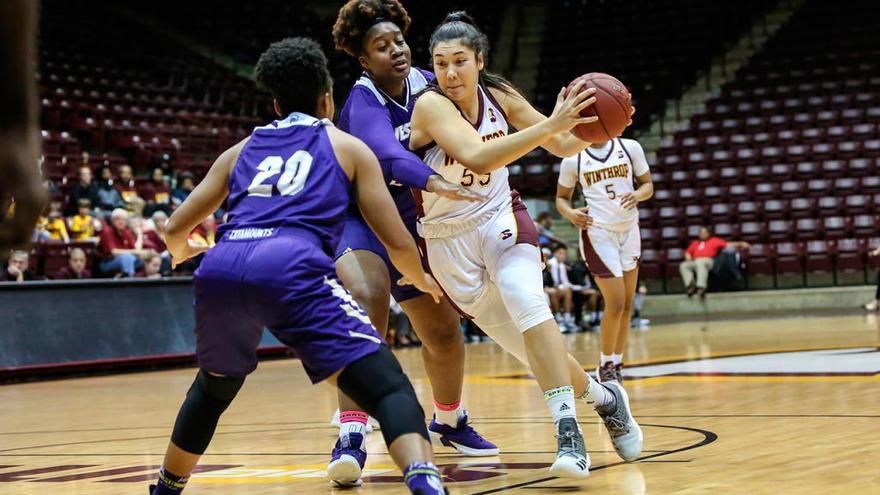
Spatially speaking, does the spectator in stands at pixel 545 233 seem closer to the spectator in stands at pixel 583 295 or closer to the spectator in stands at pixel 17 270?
the spectator in stands at pixel 583 295

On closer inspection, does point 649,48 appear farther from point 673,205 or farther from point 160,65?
point 160,65

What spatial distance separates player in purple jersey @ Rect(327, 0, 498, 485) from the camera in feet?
15.3

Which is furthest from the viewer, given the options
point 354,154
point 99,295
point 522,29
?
point 522,29

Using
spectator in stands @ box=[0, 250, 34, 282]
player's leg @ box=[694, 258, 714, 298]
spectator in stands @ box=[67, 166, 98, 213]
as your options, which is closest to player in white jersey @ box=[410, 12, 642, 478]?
spectator in stands @ box=[0, 250, 34, 282]

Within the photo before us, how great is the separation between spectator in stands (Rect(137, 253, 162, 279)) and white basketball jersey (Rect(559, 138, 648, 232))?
5.91m

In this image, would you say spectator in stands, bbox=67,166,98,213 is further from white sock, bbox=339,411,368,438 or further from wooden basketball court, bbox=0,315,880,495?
white sock, bbox=339,411,368,438

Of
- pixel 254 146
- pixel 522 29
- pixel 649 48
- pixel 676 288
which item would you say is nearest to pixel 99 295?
pixel 254 146

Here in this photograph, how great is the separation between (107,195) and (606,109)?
1102 centimetres

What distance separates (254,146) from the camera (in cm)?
342

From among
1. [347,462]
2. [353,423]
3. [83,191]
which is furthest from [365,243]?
[83,191]

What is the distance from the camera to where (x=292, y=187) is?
3.30m

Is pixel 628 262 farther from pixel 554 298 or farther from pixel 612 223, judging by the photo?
pixel 554 298

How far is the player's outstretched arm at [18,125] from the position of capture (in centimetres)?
125

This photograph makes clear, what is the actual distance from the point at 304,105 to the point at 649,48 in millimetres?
19846
